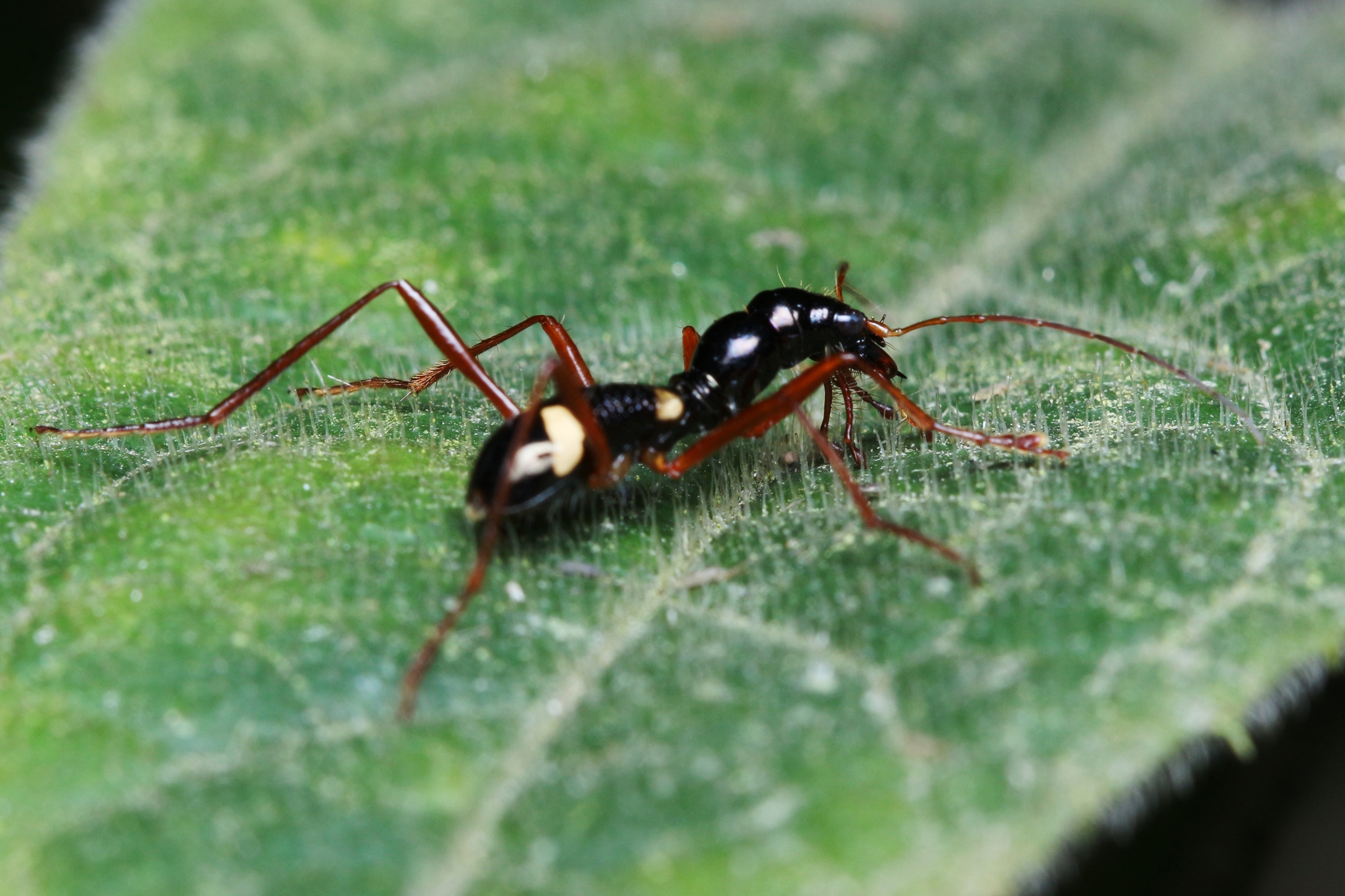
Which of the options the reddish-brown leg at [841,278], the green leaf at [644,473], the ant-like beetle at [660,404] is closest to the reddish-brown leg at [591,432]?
the ant-like beetle at [660,404]

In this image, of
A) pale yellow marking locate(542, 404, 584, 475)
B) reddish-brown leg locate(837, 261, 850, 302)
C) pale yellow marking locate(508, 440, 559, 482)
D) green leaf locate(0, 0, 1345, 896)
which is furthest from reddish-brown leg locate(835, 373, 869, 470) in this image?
pale yellow marking locate(508, 440, 559, 482)

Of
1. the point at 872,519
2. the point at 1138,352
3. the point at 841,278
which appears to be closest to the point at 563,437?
the point at 872,519

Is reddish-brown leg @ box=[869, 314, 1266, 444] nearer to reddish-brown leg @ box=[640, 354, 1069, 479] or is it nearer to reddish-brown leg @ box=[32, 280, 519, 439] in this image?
reddish-brown leg @ box=[640, 354, 1069, 479]

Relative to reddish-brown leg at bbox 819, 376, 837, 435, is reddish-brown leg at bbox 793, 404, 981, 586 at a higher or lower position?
lower

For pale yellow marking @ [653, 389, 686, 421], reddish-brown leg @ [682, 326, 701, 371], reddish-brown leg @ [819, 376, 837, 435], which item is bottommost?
reddish-brown leg @ [819, 376, 837, 435]

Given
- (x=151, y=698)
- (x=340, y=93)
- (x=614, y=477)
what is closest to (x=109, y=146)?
(x=340, y=93)

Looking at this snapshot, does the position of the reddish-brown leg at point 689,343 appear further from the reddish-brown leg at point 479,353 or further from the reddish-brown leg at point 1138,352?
the reddish-brown leg at point 1138,352
